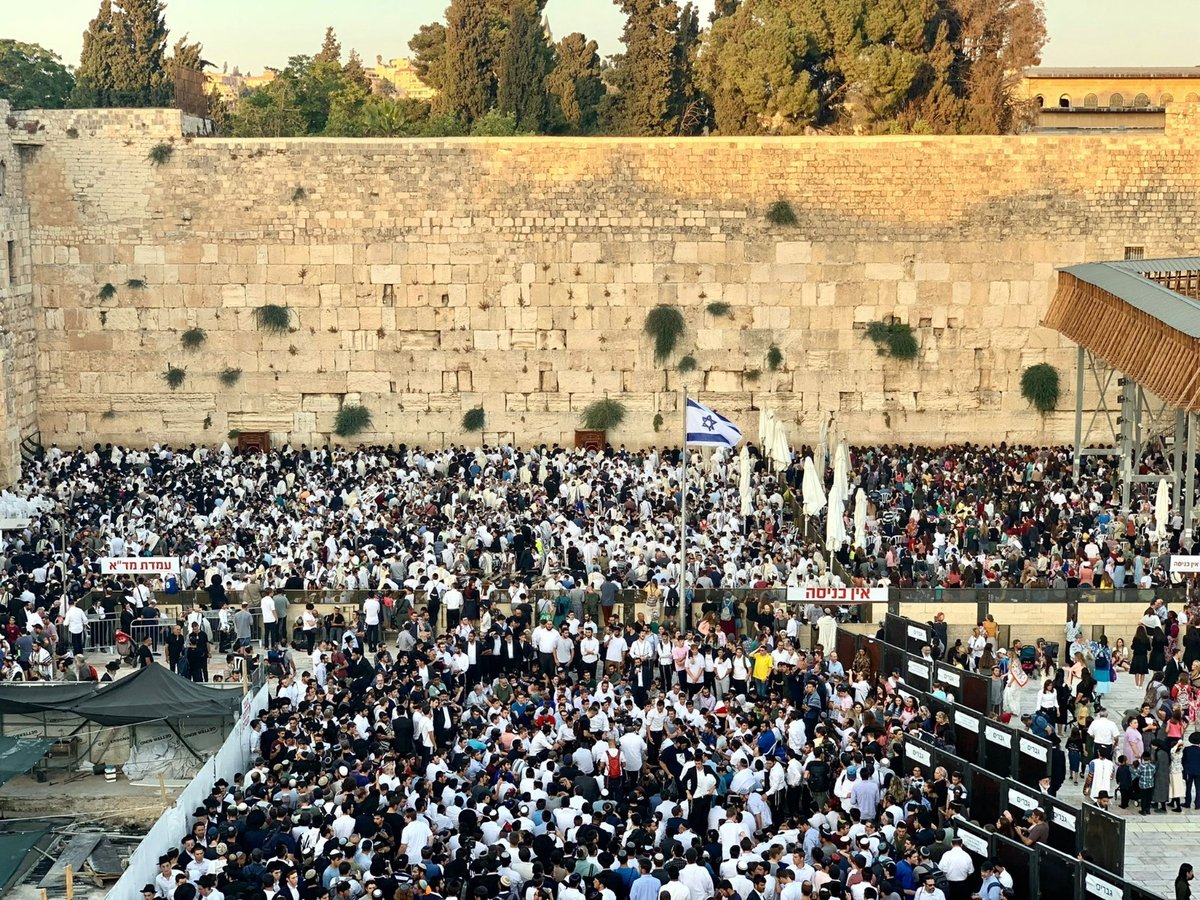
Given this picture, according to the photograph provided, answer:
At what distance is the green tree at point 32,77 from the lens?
47312mm

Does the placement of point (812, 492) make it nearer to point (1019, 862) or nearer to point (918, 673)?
point (918, 673)

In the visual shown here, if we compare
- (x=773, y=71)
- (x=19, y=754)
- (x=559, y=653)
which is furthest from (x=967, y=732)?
(x=773, y=71)

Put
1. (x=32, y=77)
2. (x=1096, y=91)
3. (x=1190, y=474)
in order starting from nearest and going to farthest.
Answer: (x=1190, y=474), (x=1096, y=91), (x=32, y=77)

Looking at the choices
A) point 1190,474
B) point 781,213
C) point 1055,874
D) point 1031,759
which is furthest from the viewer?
point 781,213

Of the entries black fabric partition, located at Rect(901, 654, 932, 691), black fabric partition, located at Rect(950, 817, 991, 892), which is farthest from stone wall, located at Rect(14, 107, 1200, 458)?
black fabric partition, located at Rect(950, 817, 991, 892)

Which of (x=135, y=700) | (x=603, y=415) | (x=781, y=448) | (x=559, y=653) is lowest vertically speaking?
(x=559, y=653)

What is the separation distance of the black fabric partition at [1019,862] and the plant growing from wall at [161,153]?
70.5ft

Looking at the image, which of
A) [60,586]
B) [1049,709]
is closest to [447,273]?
[60,586]

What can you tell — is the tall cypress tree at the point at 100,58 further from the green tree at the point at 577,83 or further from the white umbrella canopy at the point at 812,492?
the white umbrella canopy at the point at 812,492

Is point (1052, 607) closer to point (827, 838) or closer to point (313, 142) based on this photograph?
point (827, 838)

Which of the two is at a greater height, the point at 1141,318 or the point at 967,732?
the point at 1141,318

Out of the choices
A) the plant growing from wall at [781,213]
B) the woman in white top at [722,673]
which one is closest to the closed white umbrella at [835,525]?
the woman in white top at [722,673]

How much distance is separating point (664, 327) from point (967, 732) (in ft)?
49.9

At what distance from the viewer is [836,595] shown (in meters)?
19.1
